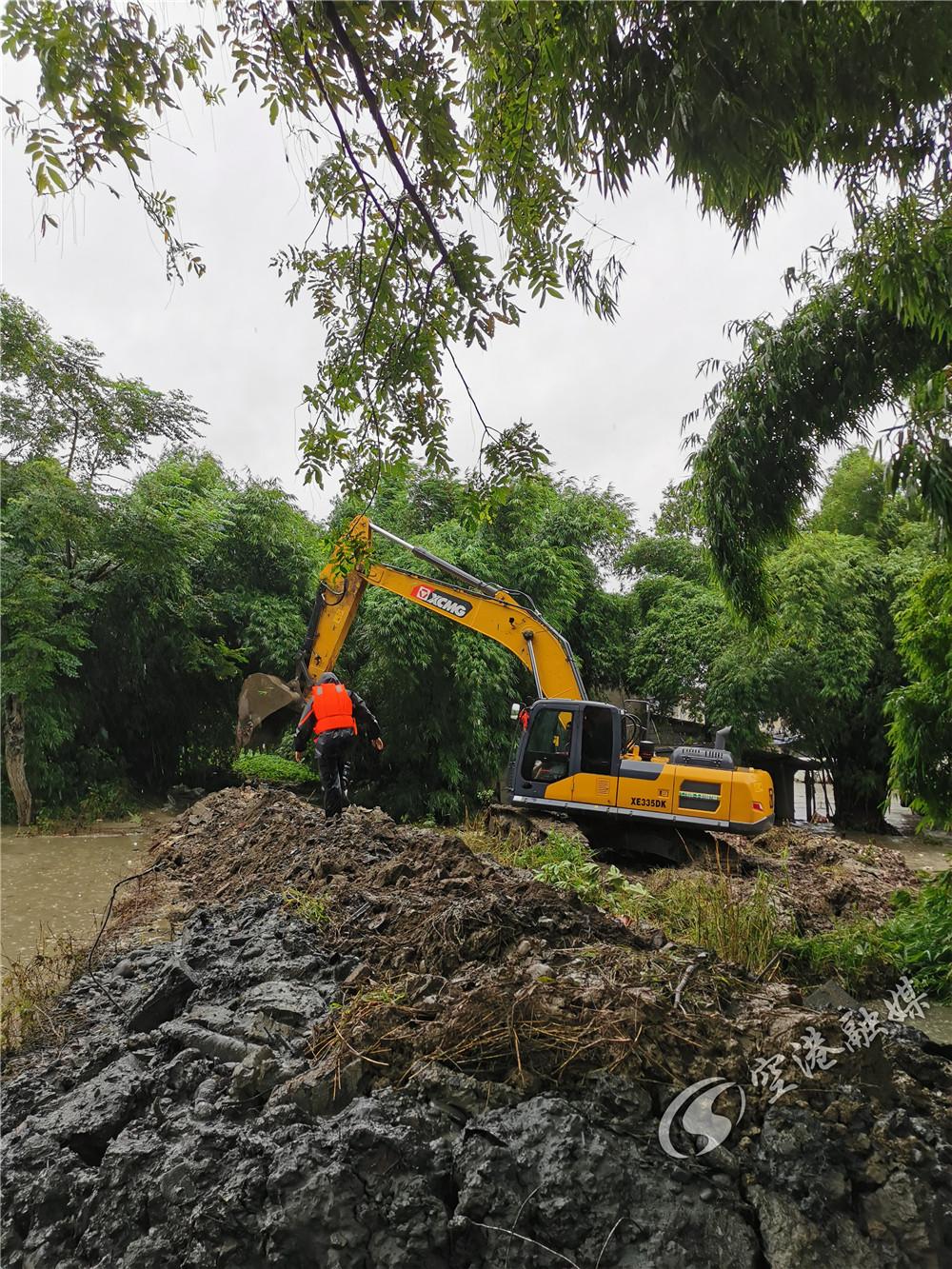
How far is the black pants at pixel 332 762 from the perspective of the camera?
716 cm

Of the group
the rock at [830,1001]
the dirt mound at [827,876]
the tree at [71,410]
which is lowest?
the dirt mound at [827,876]

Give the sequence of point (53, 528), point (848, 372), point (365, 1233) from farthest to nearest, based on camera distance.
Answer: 1. point (53, 528)
2. point (848, 372)
3. point (365, 1233)

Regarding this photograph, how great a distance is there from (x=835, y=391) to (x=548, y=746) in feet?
12.5

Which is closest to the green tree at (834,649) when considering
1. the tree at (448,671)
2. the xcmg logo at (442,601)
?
the tree at (448,671)

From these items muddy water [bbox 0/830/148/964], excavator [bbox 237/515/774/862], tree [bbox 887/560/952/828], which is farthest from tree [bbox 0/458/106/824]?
tree [bbox 887/560/952/828]

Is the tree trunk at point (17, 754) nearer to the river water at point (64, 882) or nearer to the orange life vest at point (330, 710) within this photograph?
the river water at point (64, 882)

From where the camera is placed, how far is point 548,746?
746 cm

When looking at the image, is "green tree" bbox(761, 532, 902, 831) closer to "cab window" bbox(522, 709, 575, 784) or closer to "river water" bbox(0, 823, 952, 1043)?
"river water" bbox(0, 823, 952, 1043)

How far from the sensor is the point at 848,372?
5410mm

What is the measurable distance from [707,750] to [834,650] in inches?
239

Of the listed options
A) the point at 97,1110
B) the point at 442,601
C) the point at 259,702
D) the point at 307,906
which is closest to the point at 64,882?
the point at 259,702

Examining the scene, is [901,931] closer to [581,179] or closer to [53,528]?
[581,179]

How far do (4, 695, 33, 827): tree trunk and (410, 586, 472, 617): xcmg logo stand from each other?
5221 mm

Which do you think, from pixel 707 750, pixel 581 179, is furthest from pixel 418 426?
pixel 707 750
